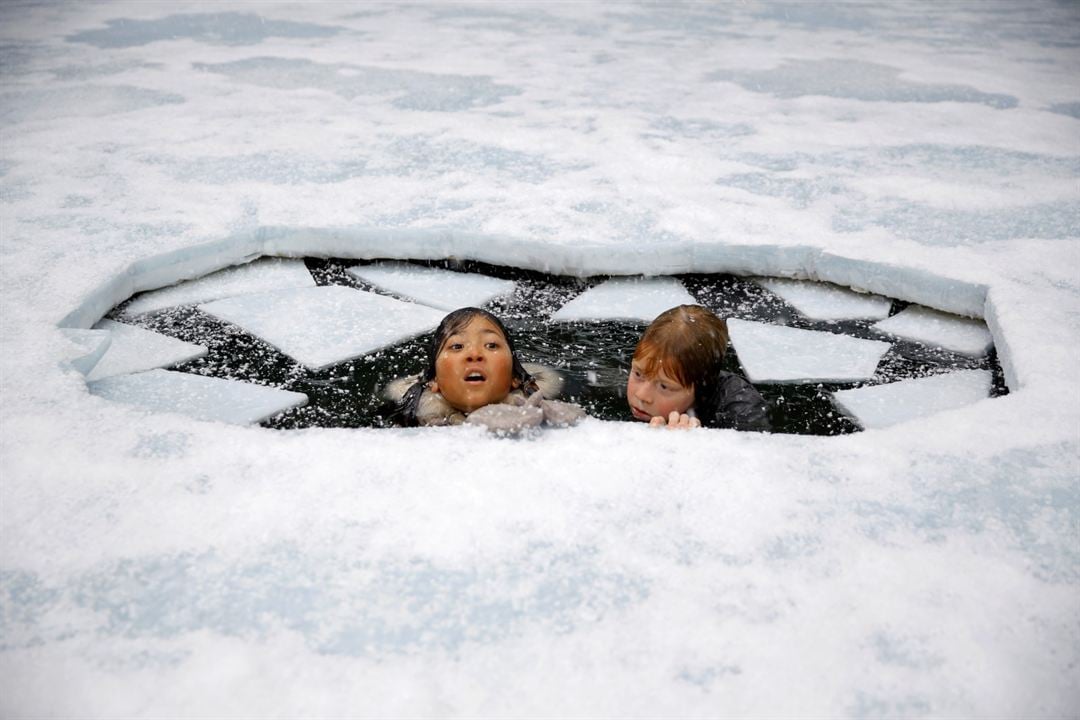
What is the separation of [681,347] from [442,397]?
0.52 m

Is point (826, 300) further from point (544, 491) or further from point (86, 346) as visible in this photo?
Answer: point (86, 346)

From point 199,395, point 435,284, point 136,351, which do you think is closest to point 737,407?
point 435,284

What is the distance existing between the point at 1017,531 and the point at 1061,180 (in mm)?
2189

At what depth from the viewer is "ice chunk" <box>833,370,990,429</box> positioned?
2008 millimetres

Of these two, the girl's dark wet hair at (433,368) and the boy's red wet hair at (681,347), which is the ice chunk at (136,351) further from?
the boy's red wet hair at (681,347)

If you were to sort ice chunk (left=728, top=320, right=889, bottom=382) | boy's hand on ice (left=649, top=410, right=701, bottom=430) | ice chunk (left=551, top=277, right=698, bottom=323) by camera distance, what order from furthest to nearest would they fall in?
ice chunk (left=551, top=277, right=698, bottom=323), ice chunk (left=728, top=320, right=889, bottom=382), boy's hand on ice (left=649, top=410, right=701, bottom=430)

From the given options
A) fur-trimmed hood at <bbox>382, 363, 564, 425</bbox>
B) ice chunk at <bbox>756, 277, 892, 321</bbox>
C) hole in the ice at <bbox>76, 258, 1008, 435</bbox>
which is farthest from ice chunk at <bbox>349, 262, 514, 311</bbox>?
ice chunk at <bbox>756, 277, 892, 321</bbox>

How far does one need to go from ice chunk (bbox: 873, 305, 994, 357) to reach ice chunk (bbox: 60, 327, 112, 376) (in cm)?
180

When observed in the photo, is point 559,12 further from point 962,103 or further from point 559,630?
point 559,630

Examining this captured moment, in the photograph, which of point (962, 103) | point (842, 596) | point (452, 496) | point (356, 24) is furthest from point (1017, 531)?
point (356, 24)

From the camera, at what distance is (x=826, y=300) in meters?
2.56

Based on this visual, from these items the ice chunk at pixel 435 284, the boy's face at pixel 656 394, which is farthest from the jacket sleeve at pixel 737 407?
the ice chunk at pixel 435 284

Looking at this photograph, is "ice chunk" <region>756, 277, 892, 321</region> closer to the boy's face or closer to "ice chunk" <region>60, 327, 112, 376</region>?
the boy's face

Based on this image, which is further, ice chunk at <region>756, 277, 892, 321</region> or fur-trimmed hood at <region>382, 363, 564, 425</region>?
ice chunk at <region>756, 277, 892, 321</region>
